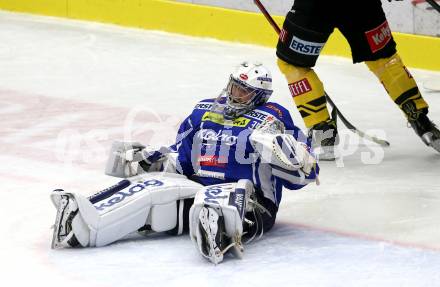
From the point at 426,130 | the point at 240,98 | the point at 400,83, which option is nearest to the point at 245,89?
the point at 240,98

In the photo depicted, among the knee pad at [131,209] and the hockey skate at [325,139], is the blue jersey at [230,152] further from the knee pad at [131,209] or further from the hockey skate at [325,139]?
the hockey skate at [325,139]

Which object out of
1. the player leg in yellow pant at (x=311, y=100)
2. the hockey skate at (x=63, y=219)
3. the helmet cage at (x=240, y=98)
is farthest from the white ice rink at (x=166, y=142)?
the helmet cage at (x=240, y=98)

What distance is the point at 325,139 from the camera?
5.33 m

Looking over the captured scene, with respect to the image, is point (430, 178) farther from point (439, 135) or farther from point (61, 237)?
point (61, 237)

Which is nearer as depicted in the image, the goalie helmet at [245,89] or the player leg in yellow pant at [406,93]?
the goalie helmet at [245,89]

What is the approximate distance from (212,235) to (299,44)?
156cm

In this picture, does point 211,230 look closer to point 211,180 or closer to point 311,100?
point 211,180

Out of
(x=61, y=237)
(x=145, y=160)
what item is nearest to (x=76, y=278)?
(x=61, y=237)

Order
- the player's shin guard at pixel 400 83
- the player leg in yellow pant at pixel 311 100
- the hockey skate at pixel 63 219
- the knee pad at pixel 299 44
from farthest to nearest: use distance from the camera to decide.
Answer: the player's shin guard at pixel 400 83 → the player leg in yellow pant at pixel 311 100 → the knee pad at pixel 299 44 → the hockey skate at pixel 63 219

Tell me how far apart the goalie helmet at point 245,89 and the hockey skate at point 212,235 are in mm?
558

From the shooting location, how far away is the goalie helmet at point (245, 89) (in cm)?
422

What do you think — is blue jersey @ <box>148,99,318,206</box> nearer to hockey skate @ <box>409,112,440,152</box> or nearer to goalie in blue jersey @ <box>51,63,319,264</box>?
goalie in blue jersey @ <box>51,63,319,264</box>

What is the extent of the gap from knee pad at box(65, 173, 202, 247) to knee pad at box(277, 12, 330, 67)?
Result: 3.91 feet

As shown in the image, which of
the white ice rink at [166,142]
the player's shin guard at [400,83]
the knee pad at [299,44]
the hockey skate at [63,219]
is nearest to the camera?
the white ice rink at [166,142]
